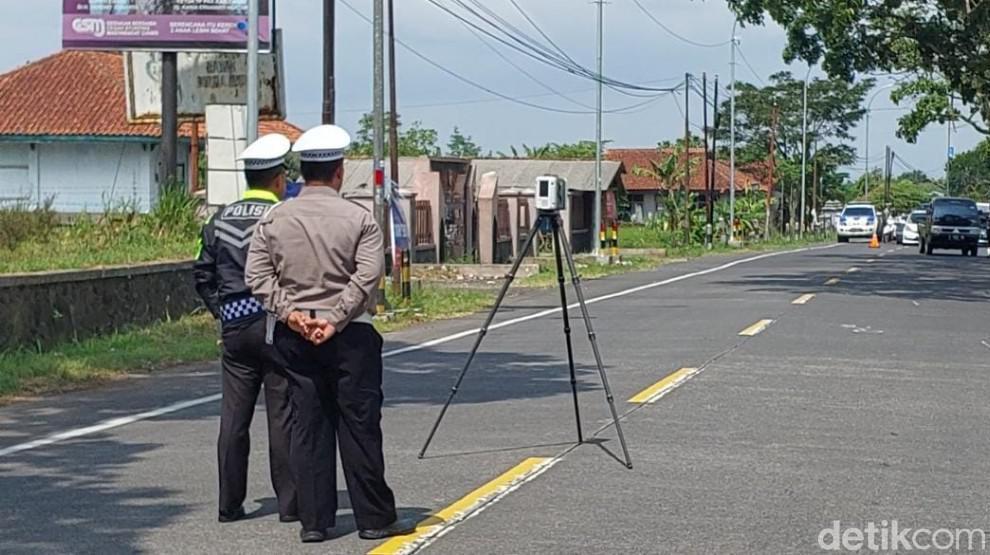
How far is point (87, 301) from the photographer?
54.4 feet

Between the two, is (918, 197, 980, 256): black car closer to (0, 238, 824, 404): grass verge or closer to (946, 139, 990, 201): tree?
(0, 238, 824, 404): grass verge

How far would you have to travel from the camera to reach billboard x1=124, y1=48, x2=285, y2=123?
2697 centimetres

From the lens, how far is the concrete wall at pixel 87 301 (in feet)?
49.4

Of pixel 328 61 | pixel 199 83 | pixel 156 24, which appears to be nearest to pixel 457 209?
pixel 199 83

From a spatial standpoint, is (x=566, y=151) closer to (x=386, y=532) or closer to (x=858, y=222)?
(x=858, y=222)

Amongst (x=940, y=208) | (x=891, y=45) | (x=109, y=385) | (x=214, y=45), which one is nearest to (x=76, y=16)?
(x=214, y=45)

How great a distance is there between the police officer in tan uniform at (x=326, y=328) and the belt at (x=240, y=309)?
1.34ft

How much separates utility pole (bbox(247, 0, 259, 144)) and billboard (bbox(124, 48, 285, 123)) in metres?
6.78

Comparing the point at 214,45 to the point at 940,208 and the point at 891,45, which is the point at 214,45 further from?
the point at 940,208

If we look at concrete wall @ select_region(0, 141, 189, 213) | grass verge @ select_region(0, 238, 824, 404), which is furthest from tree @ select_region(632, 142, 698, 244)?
grass verge @ select_region(0, 238, 824, 404)

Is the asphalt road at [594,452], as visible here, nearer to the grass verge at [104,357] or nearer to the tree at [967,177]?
the grass verge at [104,357]

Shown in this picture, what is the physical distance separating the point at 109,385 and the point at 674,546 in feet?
26.0

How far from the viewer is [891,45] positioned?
100 feet

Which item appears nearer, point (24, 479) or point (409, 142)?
point (24, 479)
